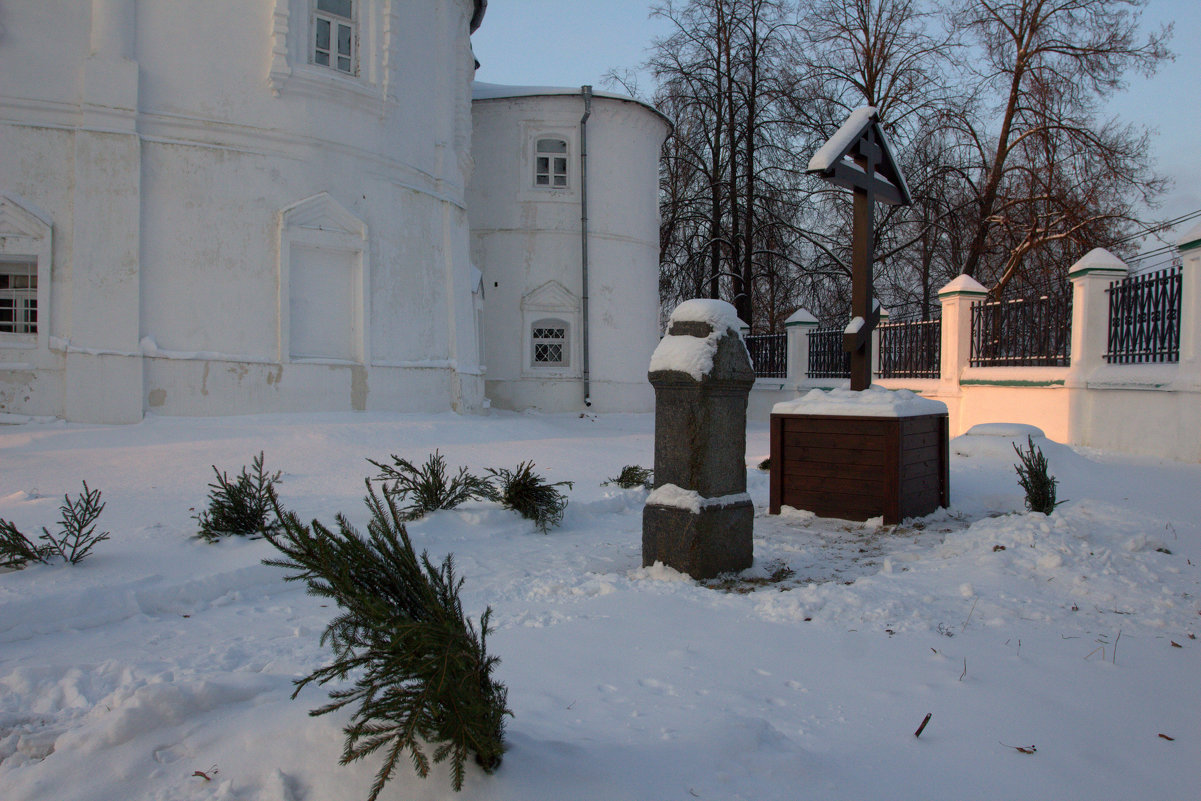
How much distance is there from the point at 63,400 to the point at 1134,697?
1180 cm

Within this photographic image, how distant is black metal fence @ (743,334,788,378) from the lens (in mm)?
18878

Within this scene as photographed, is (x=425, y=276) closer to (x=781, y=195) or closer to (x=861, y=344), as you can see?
(x=861, y=344)

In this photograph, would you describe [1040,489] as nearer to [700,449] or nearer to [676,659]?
[700,449]

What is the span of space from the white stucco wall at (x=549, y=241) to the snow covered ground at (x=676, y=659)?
38.2 ft

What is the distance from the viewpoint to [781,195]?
22.5 meters

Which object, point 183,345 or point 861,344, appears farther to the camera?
point 183,345

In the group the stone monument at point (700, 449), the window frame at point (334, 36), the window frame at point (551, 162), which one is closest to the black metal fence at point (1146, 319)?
the stone monument at point (700, 449)

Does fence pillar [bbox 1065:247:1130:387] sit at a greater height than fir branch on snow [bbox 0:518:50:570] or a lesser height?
greater

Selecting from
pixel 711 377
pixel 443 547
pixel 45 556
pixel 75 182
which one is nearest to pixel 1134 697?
pixel 711 377

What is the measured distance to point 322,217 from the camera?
12133 millimetres

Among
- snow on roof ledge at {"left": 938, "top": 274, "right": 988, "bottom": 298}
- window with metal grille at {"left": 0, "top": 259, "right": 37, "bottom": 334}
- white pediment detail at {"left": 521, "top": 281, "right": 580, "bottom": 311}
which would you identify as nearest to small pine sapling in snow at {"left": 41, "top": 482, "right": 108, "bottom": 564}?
window with metal grille at {"left": 0, "top": 259, "right": 37, "bottom": 334}

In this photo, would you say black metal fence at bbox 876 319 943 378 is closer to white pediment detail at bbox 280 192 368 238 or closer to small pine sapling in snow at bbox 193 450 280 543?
white pediment detail at bbox 280 192 368 238

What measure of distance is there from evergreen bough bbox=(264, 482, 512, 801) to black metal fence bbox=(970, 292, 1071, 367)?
11530 millimetres

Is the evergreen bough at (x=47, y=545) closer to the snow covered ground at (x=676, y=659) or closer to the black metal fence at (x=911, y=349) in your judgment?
the snow covered ground at (x=676, y=659)
